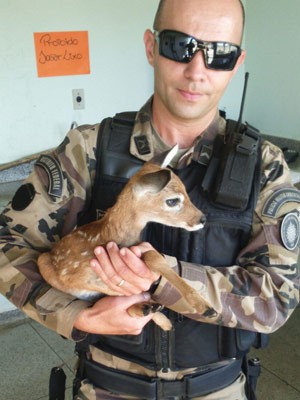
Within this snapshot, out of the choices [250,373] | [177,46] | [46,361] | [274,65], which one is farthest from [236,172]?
[274,65]

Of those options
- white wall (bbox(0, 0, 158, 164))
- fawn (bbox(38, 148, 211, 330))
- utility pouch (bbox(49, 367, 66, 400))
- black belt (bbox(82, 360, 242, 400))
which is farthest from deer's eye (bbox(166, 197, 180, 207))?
white wall (bbox(0, 0, 158, 164))

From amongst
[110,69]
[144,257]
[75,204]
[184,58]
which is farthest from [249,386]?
[110,69]

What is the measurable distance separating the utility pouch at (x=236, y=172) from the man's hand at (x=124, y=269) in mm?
239

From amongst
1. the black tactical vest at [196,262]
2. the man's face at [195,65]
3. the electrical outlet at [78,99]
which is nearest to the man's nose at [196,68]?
the man's face at [195,65]

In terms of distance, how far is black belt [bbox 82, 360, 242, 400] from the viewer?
1177 millimetres

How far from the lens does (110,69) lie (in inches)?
118

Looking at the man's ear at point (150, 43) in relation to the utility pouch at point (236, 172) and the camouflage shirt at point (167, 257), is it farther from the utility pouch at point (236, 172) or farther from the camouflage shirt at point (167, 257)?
the utility pouch at point (236, 172)

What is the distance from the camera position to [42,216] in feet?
4.07

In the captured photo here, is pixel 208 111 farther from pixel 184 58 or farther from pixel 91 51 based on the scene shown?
pixel 91 51

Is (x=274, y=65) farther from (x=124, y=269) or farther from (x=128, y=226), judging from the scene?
(x=124, y=269)

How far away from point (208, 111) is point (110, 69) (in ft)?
6.18

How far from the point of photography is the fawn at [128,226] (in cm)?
109

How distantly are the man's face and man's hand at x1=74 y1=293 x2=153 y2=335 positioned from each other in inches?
19.7

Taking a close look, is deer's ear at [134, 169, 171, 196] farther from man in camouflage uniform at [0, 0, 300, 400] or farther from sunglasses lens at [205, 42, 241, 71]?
sunglasses lens at [205, 42, 241, 71]
